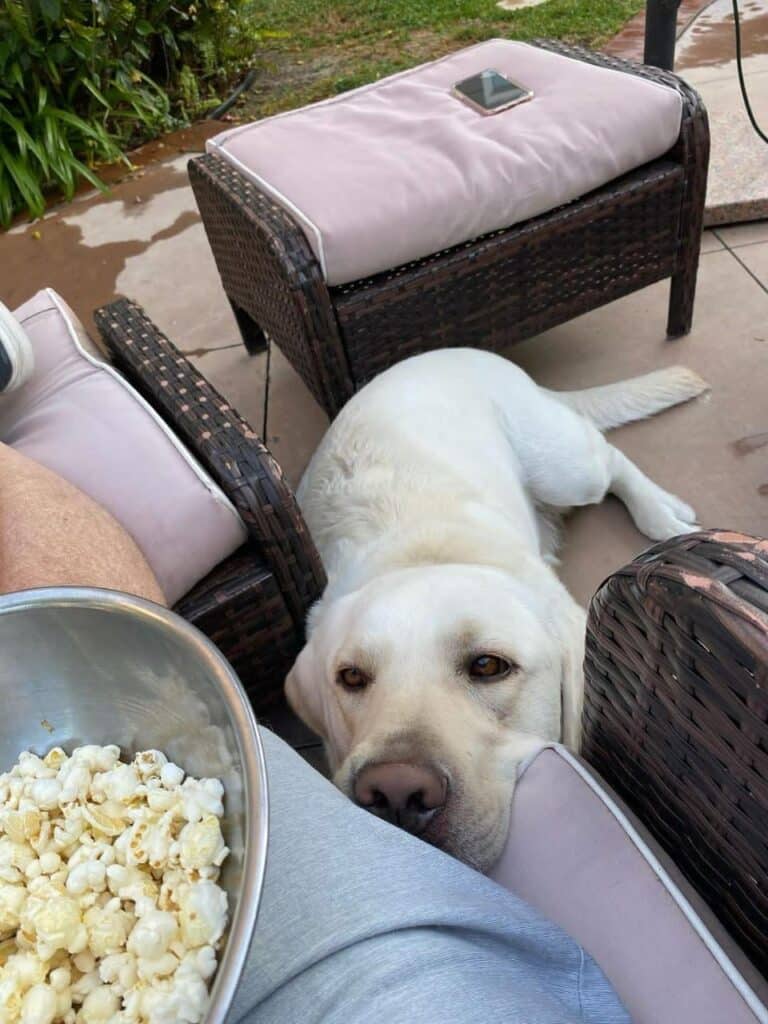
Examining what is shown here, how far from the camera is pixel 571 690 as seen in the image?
1464 mm

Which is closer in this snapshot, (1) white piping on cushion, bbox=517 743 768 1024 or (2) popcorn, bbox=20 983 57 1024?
(2) popcorn, bbox=20 983 57 1024

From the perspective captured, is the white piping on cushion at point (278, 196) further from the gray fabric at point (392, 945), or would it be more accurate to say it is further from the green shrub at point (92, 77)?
the green shrub at point (92, 77)

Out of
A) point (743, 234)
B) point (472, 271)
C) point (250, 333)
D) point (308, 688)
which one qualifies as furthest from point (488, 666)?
point (743, 234)

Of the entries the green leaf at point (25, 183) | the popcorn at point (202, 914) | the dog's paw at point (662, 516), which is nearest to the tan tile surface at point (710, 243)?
the dog's paw at point (662, 516)

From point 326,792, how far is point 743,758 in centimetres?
48

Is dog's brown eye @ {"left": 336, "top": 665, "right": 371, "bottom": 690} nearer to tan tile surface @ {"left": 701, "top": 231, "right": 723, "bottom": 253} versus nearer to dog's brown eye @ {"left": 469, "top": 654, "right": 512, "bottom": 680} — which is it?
dog's brown eye @ {"left": 469, "top": 654, "right": 512, "bottom": 680}

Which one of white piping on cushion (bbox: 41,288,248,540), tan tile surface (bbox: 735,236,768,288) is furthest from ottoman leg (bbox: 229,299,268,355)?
tan tile surface (bbox: 735,236,768,288)

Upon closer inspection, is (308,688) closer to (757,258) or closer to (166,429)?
(166,429)

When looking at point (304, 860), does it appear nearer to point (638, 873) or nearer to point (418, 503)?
point (638, 873)

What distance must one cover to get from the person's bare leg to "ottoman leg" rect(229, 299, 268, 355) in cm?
177

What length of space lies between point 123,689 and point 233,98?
5218 mm

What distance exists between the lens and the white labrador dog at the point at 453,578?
4.10 feet

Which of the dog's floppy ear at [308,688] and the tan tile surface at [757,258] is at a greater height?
the dog's floppy ear at [308,688]

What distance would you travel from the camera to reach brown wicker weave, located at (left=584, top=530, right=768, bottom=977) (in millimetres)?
679
